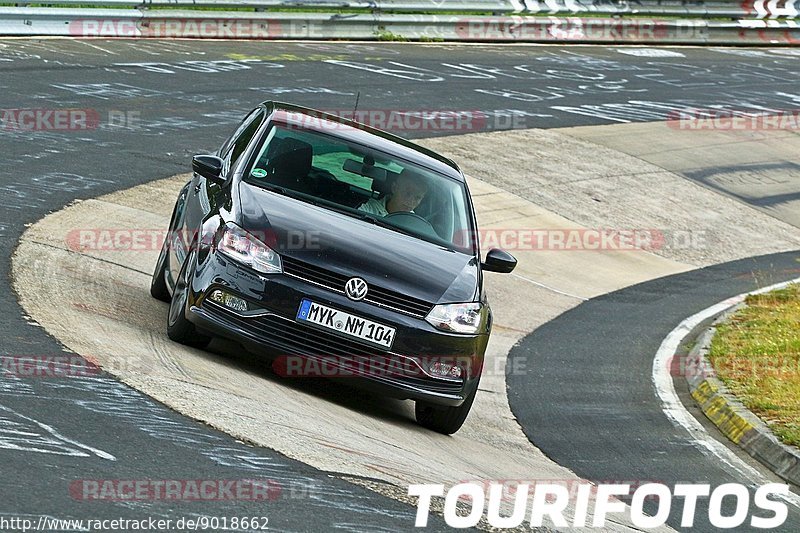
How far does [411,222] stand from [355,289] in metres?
1.22

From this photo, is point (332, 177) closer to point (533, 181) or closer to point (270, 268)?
point (270, 268)

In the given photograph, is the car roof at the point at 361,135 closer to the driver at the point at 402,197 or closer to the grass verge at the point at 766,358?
the driver at the point at 402,197

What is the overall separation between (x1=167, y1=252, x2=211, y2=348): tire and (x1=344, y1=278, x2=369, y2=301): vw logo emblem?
41.3 inches

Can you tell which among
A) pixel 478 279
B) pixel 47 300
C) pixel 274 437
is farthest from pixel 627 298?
pixel 274 437

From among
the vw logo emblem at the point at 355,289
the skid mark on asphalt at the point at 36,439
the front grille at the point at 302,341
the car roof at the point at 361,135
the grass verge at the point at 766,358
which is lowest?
the grass verge at the point at 766,358

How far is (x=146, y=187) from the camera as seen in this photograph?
14289 millimetres

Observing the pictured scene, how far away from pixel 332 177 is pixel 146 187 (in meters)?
5.70

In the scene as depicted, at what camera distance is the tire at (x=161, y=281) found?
9.82 metres
